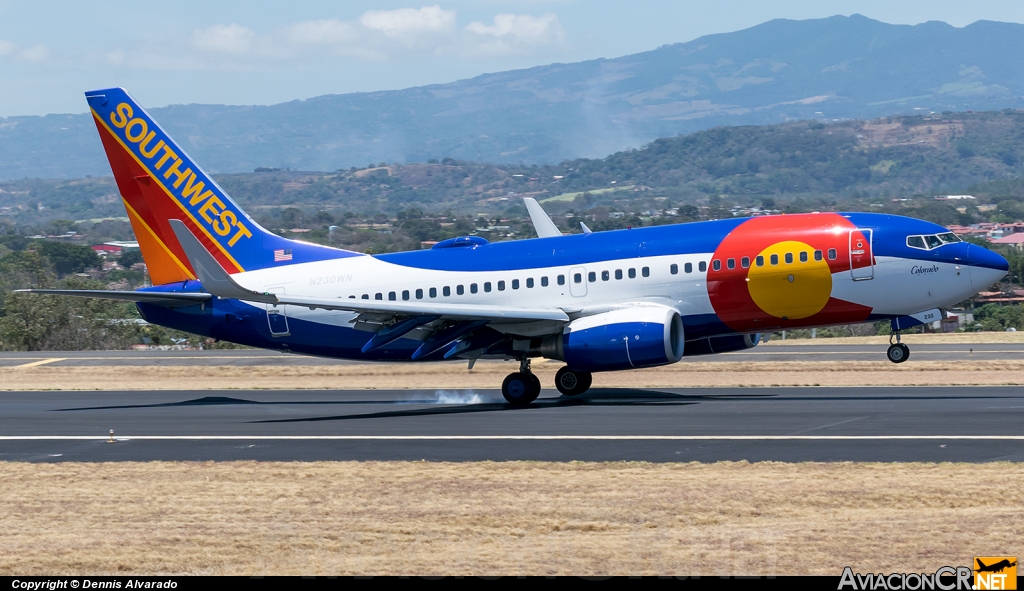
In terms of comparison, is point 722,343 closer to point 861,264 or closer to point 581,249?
point 861,264

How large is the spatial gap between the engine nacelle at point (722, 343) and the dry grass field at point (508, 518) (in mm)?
11784

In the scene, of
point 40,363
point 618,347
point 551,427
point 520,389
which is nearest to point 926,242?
point 618,347

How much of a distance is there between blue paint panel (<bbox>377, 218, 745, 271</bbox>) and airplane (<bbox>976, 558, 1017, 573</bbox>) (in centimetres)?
1782

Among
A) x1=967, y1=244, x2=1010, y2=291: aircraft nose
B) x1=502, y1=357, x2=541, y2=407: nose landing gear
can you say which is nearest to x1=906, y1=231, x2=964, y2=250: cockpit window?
x1=967, y1=244, x2=1010, y2=291: aircraft nose

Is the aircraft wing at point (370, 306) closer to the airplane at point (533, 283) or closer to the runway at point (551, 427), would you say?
the airplane at point (533, 283)

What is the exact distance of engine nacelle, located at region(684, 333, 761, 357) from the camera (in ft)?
101

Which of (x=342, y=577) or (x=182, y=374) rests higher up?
(x=342, y=577)

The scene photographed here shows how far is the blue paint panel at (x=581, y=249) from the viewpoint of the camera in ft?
98.2

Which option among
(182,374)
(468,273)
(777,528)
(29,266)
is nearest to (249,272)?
(468,273)

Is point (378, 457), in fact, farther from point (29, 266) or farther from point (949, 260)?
point (29, 266)

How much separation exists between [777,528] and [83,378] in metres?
34.6

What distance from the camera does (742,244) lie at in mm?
29203

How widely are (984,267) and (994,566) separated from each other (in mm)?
17884

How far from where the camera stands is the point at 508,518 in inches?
604
